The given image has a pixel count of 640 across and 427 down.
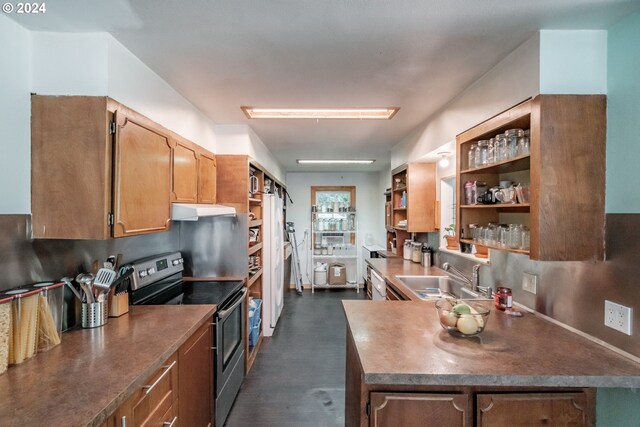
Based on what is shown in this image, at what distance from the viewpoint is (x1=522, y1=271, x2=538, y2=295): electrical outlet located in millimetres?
1717

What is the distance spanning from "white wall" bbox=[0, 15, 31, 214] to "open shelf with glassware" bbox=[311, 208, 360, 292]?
4.68 m

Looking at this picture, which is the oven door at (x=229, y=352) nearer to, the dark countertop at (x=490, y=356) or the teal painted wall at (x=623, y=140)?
the dark countertop at (x=490, y=356)

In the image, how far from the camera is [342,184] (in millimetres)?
6078

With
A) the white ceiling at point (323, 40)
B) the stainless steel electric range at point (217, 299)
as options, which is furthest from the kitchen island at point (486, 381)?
the white ceiling at point (323, 40)

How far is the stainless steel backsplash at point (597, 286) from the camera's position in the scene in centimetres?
122

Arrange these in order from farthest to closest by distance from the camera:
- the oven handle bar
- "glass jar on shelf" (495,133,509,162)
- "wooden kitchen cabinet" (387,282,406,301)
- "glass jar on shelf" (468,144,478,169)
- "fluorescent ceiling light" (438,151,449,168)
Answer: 1. "fluorescent ceiling light" (438,151,449,168)
2. "wooden kitchen cabinet" (387,282,406,301)
3. the oven handle bar
4. "glass jar on shelf" (468,144,478,169)
5. "glass jar on shelf" (495,133,509,162)

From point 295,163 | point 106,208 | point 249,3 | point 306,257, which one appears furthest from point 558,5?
point 306,257

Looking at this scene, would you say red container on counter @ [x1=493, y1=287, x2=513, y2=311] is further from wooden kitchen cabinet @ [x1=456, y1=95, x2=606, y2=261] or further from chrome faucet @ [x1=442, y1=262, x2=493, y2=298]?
wooden kitchen cabinet @ [x1=456, y1=95, x2=606, y2=261]

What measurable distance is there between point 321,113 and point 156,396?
2211 mm

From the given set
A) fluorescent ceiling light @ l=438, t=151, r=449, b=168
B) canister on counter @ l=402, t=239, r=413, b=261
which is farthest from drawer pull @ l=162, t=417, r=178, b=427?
canister on counter @ l=402, t=239, r=413, b=261

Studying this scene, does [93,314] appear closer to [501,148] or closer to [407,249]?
[501,148]

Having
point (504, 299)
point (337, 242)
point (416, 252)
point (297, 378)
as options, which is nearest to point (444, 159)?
point (416, 252)

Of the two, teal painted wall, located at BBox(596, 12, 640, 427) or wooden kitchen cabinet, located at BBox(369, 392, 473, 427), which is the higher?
teal painted wall, located at BBox(596, 12, 640, 427)

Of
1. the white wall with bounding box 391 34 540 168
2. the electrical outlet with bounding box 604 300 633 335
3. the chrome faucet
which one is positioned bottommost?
the chrome faucet
